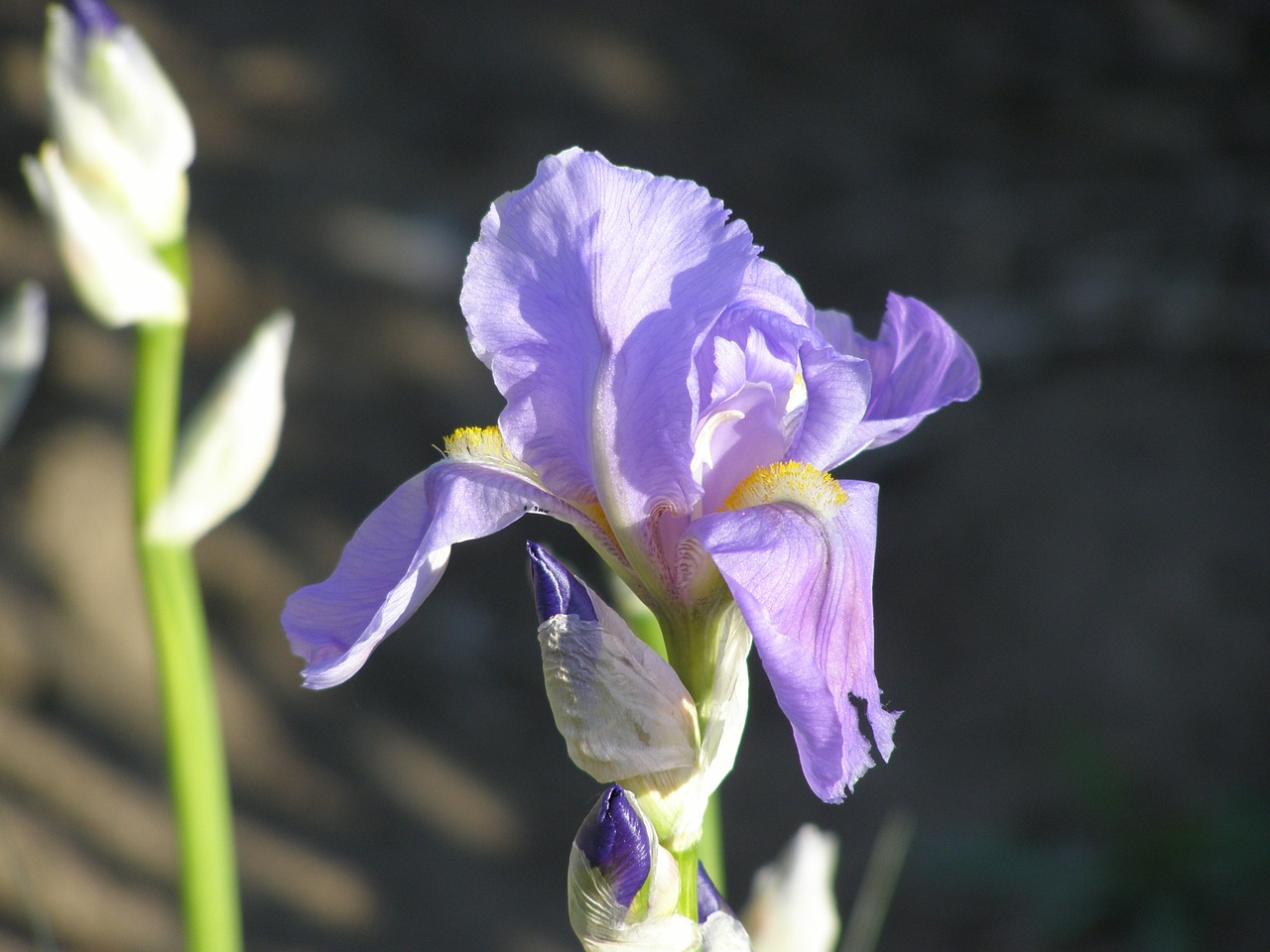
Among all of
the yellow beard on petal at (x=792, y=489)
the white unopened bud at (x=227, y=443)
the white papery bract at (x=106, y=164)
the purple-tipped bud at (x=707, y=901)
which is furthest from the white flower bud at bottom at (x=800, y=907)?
the white papery bract at (x=106, y=164)

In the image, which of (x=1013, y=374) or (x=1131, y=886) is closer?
(x=1131, y=886)

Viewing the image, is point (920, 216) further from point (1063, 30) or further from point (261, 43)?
point (261, 43)

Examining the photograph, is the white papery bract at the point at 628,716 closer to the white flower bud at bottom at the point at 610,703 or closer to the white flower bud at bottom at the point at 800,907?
the white flower bud at bottom at the point at 610,703

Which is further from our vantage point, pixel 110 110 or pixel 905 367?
pixel 110 110

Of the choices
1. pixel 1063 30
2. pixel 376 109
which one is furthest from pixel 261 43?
pixel 1063 30

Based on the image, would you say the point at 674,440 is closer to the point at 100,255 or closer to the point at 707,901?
the point at 707,901

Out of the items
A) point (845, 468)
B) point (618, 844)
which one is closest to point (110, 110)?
point (618, 844)

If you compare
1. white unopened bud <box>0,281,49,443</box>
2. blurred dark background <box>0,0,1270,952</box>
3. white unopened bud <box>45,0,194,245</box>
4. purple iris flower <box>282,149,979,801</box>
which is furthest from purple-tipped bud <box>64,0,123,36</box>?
blurred dark background <box>0,0,1270,952</box>
